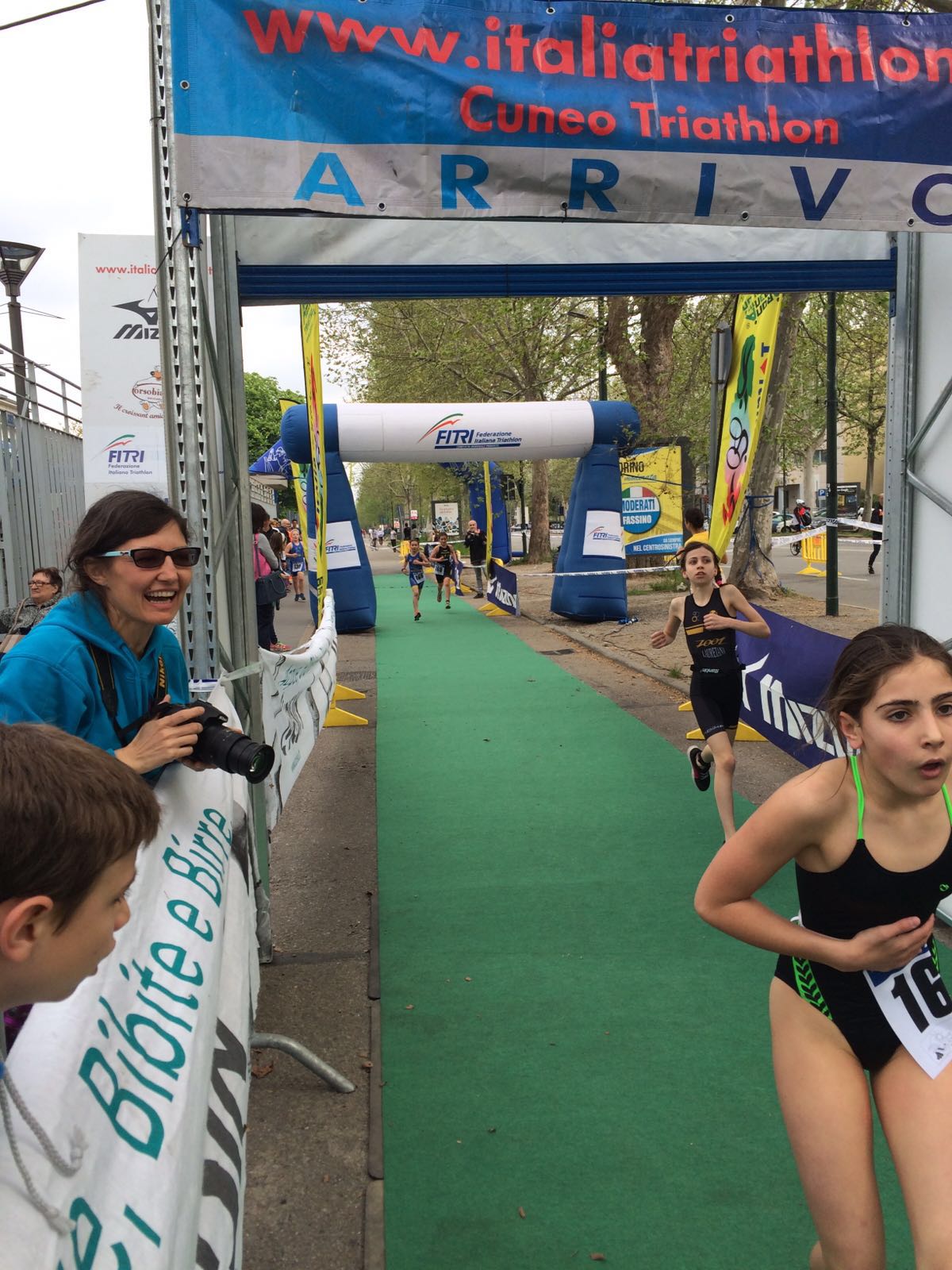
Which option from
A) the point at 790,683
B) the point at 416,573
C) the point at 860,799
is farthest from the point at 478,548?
the point at 860,799

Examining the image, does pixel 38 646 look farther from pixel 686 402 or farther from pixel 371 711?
pixel 686 402

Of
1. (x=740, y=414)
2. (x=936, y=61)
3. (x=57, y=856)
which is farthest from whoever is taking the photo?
(x=740, y=414)

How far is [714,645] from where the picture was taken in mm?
6051

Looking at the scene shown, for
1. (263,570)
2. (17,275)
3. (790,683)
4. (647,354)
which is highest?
(647,354)

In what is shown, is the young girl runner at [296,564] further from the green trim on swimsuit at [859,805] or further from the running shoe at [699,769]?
the green trim on swimsuit at [859,805]

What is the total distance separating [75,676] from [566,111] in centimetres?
293

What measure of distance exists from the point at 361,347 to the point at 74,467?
22958mm

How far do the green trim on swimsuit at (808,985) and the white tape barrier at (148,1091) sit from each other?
1213mm

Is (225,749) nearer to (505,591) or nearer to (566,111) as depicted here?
(566,111)

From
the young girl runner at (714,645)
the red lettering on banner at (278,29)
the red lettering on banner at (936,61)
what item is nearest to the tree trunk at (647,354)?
the young girl runner at (714,645)

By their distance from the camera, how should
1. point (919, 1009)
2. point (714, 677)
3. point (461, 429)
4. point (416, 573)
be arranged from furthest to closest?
point (416, 573), point (461, 429), point (714, 677), point (919, 1009)

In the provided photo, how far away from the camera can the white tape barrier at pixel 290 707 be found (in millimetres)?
4594

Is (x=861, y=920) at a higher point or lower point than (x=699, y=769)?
higher

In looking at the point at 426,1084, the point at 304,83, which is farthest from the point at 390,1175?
the point at 304,83
